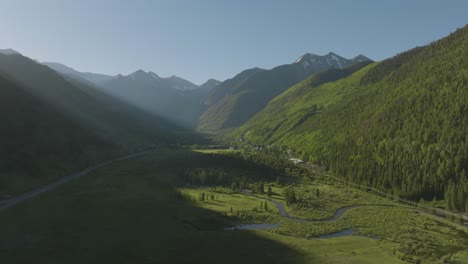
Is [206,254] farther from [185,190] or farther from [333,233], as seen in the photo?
[185,190]

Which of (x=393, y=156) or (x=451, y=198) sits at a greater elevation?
(x=393, y=156)

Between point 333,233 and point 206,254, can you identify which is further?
point 333,233

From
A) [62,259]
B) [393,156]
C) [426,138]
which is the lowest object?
[62,259]

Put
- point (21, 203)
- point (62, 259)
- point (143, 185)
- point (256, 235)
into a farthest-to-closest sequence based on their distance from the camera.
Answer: point (143, 185), point (21, 203), point (256, 235), point (62, 259)

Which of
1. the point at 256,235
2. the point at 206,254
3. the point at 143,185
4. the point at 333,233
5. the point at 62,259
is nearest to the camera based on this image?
the point at 62,259

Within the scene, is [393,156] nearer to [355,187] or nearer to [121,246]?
[355,187]

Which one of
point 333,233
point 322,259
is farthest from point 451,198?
point 322,259

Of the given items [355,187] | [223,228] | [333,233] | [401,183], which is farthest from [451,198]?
[223,228]
